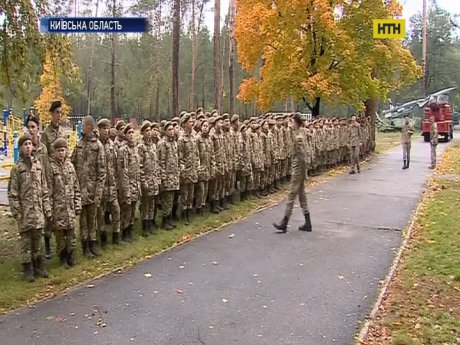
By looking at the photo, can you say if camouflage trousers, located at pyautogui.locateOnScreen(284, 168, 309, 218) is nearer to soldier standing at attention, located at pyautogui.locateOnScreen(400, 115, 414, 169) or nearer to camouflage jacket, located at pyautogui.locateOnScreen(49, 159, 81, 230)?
camouflage jacket, located at pyautogui.locateOnScreen(49, 159, 81, 230)

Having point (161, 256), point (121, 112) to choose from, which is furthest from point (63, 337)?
point (121, 112)

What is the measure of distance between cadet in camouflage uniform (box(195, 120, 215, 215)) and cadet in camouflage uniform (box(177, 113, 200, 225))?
19 centimetres

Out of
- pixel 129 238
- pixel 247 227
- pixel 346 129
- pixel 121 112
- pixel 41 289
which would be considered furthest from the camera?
pixel 121 112

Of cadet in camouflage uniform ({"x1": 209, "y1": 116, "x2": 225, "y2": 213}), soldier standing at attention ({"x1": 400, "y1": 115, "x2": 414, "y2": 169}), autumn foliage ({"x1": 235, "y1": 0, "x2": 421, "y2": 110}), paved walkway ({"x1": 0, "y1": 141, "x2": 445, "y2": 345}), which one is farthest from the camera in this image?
autumn foliage ({"x1": 235, "y1": 0, "x2": 421, "y2": 110})

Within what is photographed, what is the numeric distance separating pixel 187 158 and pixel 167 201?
94 centimetres

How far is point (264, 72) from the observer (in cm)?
2408

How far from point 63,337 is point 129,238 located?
13.2ft

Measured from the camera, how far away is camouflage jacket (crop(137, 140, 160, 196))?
9.77 m

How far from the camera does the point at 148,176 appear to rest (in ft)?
32.2

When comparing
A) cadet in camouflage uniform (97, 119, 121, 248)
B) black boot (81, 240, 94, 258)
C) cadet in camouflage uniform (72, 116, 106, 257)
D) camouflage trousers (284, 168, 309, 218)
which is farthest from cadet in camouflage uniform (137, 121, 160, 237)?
camouflage trousers (284, 168, 309, 218)

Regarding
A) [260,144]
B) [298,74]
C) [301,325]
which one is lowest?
[301,325]

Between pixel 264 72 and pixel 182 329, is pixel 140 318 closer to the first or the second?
pixel 182 329

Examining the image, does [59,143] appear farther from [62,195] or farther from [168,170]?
[168,170]

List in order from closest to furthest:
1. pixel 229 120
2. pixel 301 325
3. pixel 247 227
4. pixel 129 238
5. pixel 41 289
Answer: pixel 301 325
pixel 41 289
pixel 129 238
pixel 247 227
pixel 229 120
